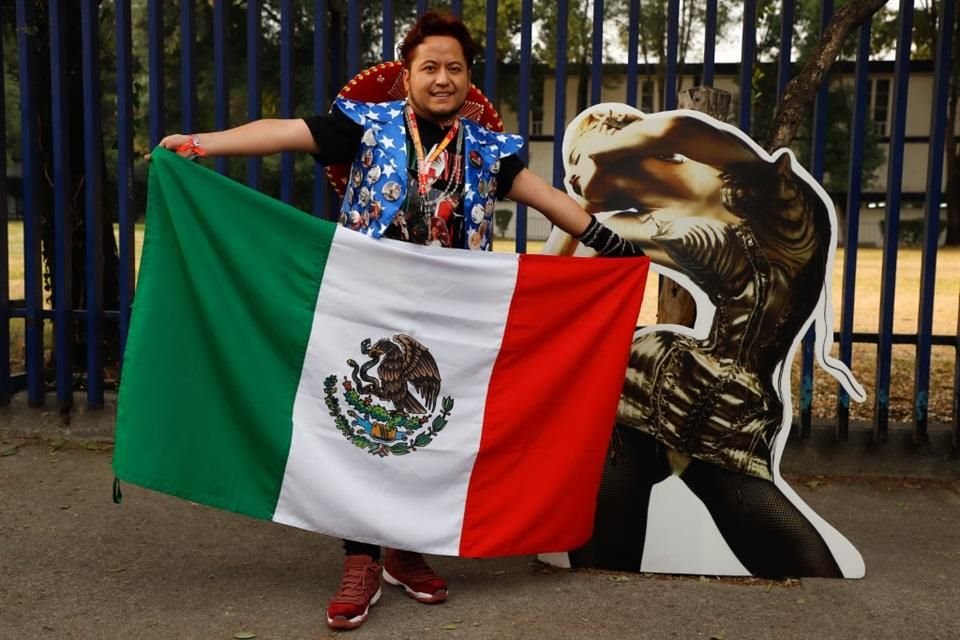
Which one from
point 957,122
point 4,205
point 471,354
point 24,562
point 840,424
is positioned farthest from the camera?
point 957,122

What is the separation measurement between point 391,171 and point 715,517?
1.76 m

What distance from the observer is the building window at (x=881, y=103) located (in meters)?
31.1

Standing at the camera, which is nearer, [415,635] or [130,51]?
[415,635]

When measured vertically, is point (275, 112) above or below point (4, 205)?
above

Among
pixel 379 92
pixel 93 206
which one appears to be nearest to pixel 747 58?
pixel 379 92

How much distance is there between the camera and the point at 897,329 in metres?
11.2

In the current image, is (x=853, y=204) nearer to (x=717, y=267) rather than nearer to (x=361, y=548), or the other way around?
(x=717, y=267)

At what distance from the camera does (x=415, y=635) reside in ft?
10.4

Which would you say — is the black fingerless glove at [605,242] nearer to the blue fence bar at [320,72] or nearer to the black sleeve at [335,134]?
the black sleeve at [335,134]

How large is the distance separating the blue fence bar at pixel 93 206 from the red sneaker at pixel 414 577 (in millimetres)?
2555

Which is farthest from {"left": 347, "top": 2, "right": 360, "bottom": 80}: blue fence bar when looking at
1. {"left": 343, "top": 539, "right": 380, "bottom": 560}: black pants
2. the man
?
{"left": 343, "top": 539, "right": 380, "bottom": 560}: black pants

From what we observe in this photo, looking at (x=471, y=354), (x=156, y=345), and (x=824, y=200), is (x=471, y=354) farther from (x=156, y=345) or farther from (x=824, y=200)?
(x=824, y=200)

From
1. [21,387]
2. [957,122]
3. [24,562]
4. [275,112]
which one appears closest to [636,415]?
[24,562]

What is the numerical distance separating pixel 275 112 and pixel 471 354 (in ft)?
37.1
